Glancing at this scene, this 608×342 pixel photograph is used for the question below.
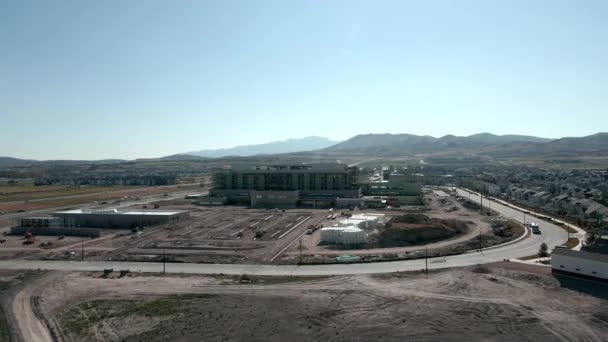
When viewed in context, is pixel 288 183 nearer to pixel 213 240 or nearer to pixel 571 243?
pixel 213 240

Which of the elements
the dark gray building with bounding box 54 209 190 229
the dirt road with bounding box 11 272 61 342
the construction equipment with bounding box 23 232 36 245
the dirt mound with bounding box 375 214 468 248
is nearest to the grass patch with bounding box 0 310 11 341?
the dirt road with bounding box 11 272 61 342

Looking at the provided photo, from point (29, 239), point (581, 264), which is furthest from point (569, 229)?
point (29, 239)

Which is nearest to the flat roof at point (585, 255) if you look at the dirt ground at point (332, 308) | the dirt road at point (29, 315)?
the dirt ground at point (332, 308)

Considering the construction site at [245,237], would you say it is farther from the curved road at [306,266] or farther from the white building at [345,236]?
the curved road at [306,266]

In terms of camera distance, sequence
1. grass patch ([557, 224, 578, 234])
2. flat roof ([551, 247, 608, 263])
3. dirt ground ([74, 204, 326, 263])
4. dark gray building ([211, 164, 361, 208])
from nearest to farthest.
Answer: flat roof ([551, 247, 608, 263])
dirt ground ([74, 204, 326, 263])
grass patch ([557, 224, 578, 234])
dark gray building ([211, 164, 361, 208])

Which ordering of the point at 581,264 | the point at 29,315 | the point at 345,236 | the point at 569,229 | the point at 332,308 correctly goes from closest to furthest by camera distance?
the point at 332,308 < the point at 29,315 < the point at 581,264 < the point at 345,236 < the point at 569,229

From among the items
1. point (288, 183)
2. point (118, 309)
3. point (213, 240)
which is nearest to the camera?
point (118, 309)

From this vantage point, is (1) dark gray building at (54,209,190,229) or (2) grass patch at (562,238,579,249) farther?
(1) dark gray building at (54,209,190,229)

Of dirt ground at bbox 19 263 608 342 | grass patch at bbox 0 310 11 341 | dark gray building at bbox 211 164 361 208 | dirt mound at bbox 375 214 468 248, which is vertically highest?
dark gray building at bbox 211 164 361 208

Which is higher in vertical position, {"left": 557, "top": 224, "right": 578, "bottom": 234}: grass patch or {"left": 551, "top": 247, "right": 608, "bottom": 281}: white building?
{"left": 551, "top": 247, "right": 608, "bottom": 281}: white building

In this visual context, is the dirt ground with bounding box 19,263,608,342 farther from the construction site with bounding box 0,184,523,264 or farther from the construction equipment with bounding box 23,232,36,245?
the construction equipment with bounding box 23,232,36,245
